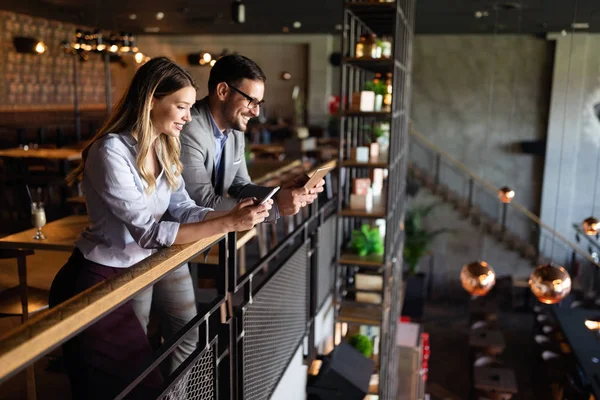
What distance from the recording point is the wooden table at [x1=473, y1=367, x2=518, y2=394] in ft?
24.9

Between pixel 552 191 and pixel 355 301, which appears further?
pixel 552 191

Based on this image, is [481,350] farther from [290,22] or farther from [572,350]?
[290,22]

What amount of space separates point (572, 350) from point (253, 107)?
6.38m

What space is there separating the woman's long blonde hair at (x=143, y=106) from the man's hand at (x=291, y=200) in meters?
0.56

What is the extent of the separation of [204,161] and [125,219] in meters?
0.66

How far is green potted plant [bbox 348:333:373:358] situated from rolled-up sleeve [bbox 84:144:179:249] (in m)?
3.85

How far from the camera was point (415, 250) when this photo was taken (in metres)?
11.9

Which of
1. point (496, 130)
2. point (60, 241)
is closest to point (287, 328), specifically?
point (60, 241)

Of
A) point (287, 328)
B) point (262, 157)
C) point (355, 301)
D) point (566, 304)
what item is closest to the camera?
point (287, 328)

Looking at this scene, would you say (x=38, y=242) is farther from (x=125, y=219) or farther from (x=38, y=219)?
(x=125, y=219)

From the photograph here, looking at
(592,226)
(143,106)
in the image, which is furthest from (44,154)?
(592,226)

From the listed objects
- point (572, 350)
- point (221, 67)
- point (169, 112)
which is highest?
point (221, 67)

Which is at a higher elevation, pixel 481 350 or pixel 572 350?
pixel 572 350

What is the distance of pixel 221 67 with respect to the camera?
2307 mm
